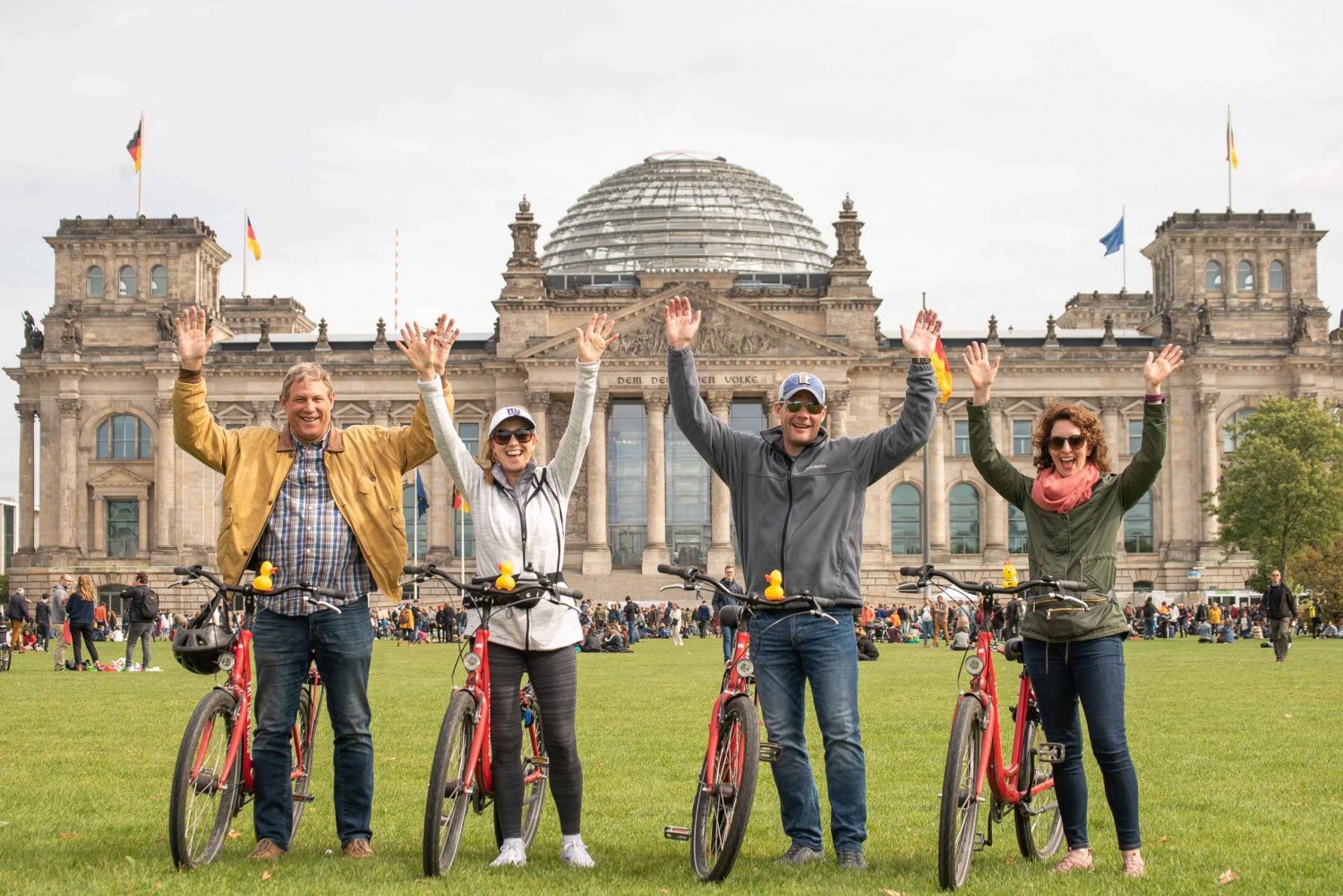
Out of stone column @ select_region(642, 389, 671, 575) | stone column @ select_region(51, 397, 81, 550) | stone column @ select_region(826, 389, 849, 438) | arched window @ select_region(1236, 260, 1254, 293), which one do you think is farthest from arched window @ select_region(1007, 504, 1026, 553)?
stone column @ select_region(51, 397, 81, 550)

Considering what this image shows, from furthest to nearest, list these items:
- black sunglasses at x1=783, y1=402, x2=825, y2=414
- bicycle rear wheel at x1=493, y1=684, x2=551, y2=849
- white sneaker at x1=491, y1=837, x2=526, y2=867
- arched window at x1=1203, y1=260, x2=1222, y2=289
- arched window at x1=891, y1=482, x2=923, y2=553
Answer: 1. arched window at x1=1203, y1=260, x2=1222, y2=289
2. arched window at x1=891, y1=482, x2=923, y2=553
3. bicycle rear wheel at x1=493, y1=684, x2=551, y2=849
4. black sunglasses at x1=783, y1=402, x2=825, y2=414
5. white sneaker at x1=491, y1=837, x2=526, y2=867

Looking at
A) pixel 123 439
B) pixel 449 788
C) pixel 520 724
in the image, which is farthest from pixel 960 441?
pixel 449 788

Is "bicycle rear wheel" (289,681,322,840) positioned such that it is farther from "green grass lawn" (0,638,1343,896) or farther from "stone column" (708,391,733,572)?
"stone column" (708,391,733,572)

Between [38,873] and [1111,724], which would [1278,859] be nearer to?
[1111,724]

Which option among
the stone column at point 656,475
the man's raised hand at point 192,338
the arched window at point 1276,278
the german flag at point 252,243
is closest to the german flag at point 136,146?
the german flag at point 252,243

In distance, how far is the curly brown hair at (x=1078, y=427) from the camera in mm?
11000

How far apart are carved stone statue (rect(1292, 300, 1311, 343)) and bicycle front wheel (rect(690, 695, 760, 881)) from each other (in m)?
85.8

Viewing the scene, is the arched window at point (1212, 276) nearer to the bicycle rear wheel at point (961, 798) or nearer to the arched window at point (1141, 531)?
the arched window at point (1141, 531)

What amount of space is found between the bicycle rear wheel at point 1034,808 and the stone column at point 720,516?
242 feet

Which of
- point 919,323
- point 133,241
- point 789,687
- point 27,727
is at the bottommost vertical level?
point 27,727

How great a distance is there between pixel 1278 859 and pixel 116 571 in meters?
85.1

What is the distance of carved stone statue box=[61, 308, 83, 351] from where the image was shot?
9194 centimetres

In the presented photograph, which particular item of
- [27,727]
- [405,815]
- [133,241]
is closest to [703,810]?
[405,815]

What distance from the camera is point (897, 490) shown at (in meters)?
90.8
